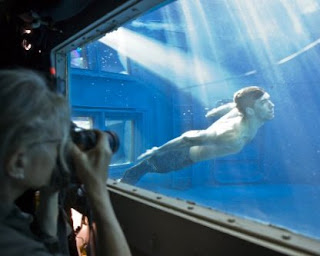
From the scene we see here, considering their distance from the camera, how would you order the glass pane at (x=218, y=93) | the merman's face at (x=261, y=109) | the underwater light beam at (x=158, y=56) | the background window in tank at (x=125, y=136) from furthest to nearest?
the underwater light beam at (x=158, y=56) → the background window in tank at (x=125, y=136) → the glass pane at (x=218, y=93) → the merman's face at (x=261, y=109)

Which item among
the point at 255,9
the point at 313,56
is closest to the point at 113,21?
the point at 313,56

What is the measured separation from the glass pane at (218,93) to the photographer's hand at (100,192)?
6.13 meters

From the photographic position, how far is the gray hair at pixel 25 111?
21.5 inches

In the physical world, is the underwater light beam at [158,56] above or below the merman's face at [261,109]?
above

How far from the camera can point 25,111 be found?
555 mm

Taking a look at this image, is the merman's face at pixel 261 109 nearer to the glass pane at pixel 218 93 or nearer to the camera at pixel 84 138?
the glass pane at pixel 218 93

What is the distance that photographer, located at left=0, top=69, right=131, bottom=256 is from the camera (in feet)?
1.80

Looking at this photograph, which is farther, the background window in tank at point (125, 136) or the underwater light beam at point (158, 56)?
the underwater light beam at point (158, 56)

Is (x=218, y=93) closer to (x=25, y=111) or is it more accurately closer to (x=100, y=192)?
(x=100, y=192)

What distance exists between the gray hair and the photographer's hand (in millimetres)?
120

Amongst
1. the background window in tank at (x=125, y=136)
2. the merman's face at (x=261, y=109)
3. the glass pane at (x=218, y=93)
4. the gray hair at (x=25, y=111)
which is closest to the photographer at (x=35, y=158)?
the gray hair at (x=25, y=111)

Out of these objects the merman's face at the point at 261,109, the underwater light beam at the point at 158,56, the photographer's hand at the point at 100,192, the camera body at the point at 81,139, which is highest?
the underwater light beam at the point at 158,56

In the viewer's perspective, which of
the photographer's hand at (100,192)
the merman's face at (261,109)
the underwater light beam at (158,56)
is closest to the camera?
the photographer's hand at (100,192)

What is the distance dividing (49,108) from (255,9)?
23.6m
